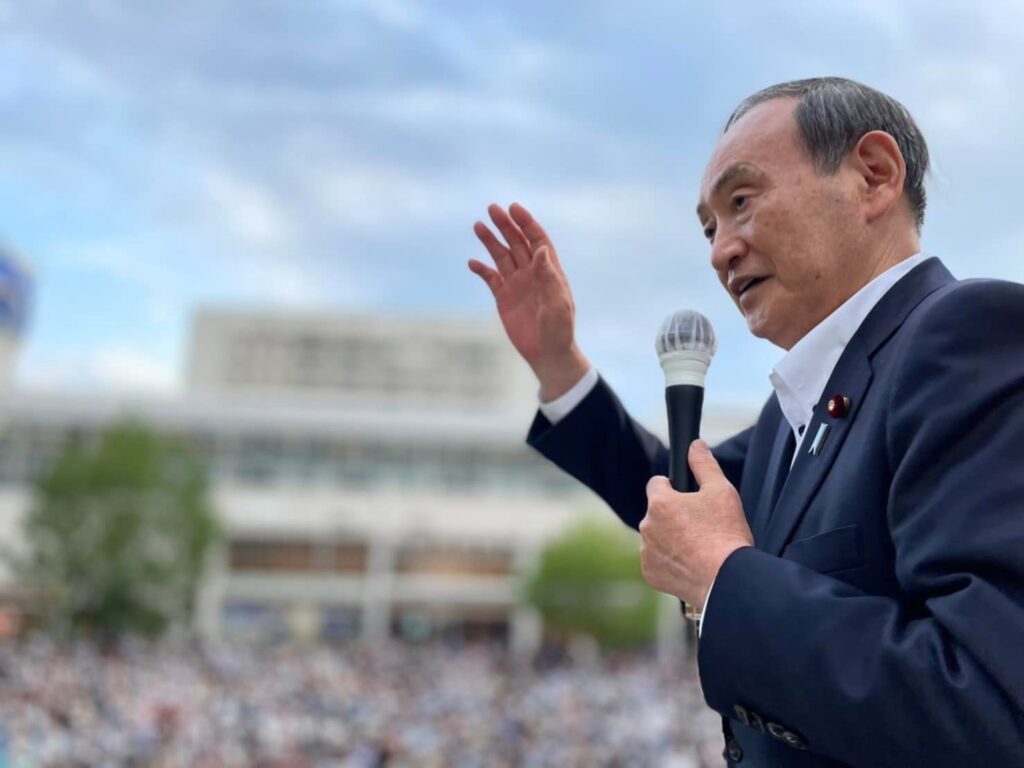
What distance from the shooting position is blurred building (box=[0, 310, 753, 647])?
153 ft

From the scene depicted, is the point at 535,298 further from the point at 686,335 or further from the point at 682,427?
the point at 682,427

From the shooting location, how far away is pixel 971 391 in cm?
112

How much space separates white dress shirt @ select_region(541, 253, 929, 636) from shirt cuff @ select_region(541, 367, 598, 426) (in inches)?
23.5

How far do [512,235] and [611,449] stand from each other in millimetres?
478

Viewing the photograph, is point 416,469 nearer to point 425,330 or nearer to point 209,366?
point 425,330

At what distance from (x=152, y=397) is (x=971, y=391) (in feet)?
165

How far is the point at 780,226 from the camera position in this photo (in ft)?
4.57

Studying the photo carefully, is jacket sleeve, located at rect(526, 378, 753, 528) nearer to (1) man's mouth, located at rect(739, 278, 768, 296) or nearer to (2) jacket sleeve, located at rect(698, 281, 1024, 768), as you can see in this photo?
(1) man's mouth, located at rect(739, 278, 768, 296)

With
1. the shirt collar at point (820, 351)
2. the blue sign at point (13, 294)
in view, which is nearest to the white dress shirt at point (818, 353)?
the shirt collar at point (820, 351)

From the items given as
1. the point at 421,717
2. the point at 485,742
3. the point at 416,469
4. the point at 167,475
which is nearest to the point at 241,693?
the point at 421,717

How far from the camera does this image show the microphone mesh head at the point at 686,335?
1.59 m

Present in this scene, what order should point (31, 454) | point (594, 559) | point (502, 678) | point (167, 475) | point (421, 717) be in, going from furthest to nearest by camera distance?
point (31, 454) < point (594, 559) < point (167, 475) < point (502, 678) < point (421, 717)

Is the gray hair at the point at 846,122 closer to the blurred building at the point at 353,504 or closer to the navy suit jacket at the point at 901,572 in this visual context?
the navy suit jacket at the point at 901,572

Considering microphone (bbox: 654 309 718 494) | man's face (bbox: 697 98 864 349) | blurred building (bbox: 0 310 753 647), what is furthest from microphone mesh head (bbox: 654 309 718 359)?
blurred building (bbox: 0 310 753 647)
